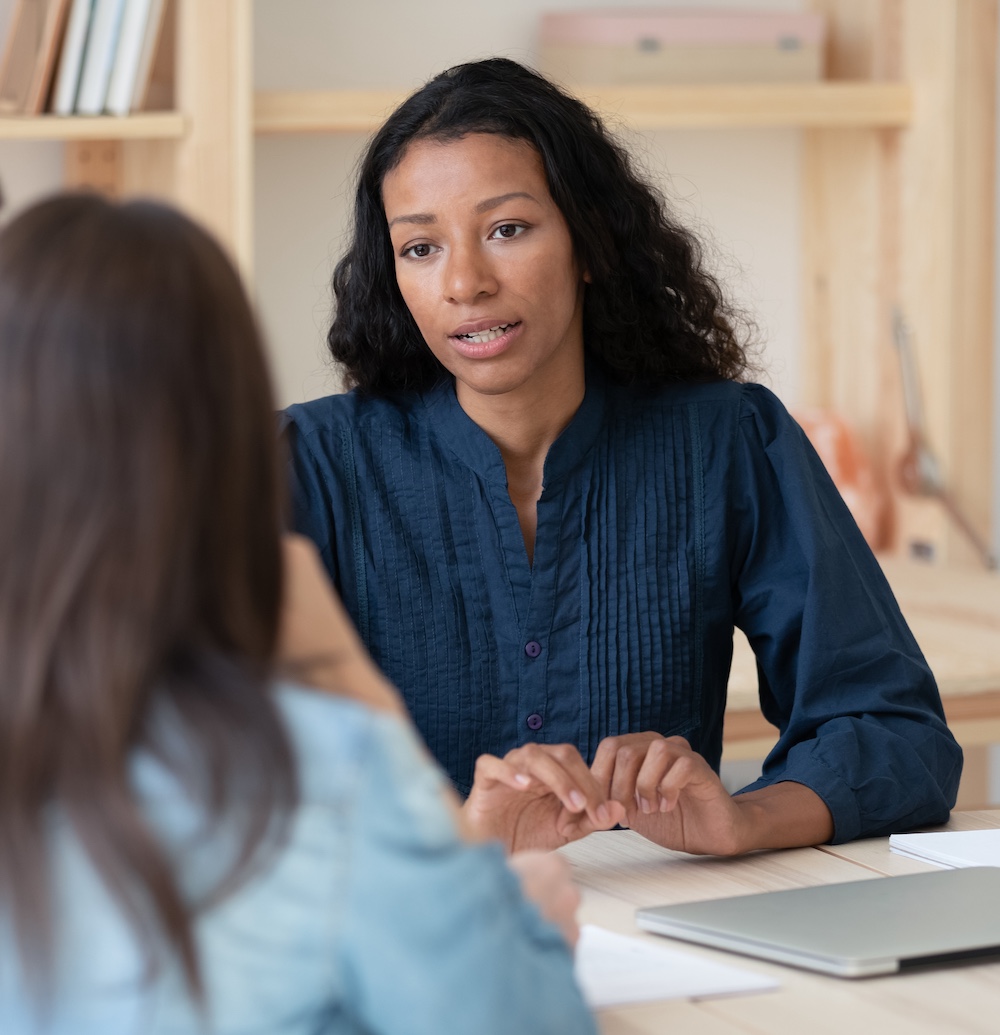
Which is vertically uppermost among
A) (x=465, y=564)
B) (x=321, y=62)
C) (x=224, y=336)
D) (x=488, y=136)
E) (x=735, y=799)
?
(x=321, y=62)

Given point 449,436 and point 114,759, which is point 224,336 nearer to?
point 114,759

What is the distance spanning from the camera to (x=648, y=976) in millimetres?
876

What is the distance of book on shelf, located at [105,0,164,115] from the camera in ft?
7.20

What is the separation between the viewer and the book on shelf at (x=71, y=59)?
2176 mm

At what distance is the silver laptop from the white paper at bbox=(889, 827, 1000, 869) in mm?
88

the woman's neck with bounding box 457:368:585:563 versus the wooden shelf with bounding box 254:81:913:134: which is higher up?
the wooden shelf with bounding box 254:81:913:134

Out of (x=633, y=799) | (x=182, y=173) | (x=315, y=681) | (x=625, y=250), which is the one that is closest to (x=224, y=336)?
(x=315, y=681)

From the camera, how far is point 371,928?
59 cm

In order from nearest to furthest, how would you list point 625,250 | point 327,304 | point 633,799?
point 633,799 < point 625,250 < point 327,304

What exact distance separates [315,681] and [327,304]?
2089mm

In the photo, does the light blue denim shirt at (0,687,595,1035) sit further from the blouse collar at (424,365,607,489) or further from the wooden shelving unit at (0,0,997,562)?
the wooden shelving unit at (0,0,997,562)

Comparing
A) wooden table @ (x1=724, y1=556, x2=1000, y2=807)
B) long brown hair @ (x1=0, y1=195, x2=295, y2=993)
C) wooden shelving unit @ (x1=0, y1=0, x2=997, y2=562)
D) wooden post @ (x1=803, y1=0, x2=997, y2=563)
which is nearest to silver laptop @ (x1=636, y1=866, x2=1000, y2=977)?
long brown hair @ (x1=0, y1=195, x2=295, y2=993)

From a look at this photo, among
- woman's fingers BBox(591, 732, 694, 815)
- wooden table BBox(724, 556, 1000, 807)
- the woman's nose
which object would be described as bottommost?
wooden table BBox(724, 556, 1000, 807)

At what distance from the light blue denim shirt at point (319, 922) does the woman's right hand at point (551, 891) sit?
14 cm
